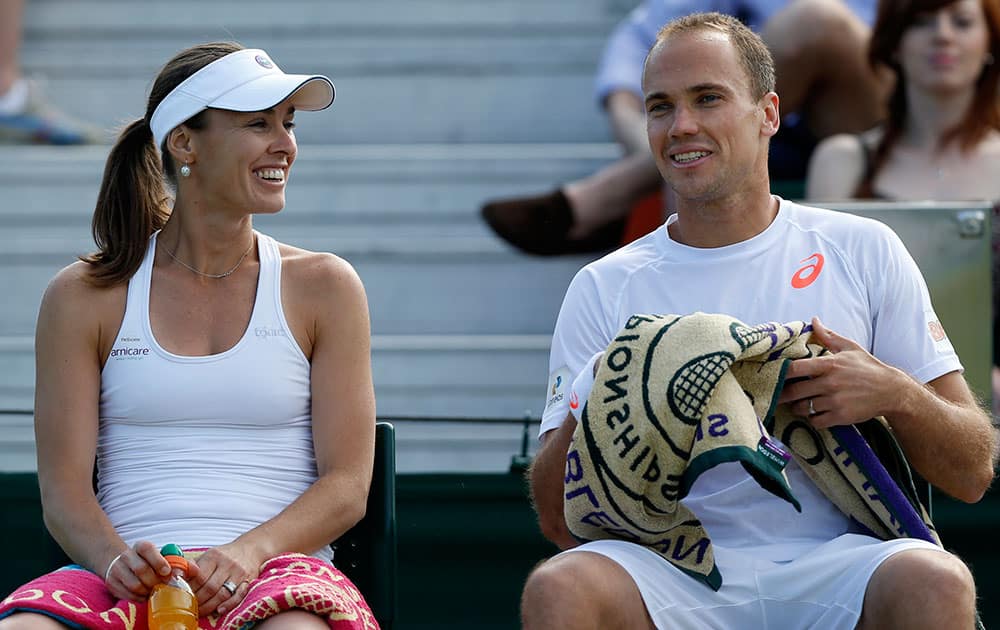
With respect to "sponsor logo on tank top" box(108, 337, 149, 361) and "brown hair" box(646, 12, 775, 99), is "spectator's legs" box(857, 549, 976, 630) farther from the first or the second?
A: "sponsor logo on tank top" box(108, 337, 149, 361)

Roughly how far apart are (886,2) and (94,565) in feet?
8.02

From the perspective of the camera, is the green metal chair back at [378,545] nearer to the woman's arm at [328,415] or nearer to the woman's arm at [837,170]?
the woman's arm at [328,415]

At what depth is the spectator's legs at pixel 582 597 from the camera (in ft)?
6.95

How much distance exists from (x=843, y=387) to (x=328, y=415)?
861mm

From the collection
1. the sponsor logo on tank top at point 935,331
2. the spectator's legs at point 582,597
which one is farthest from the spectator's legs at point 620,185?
the spectator's legs at point 582,597

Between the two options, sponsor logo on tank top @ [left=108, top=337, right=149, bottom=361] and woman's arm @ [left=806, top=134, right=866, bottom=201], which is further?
woman's arm @ [left=806, top=134, right=866, bottom=201]

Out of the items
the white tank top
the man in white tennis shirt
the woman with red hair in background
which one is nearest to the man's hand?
the man in white tennis shirt

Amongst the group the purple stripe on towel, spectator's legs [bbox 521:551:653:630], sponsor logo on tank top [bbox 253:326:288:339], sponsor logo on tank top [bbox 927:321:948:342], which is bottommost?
spectator's legs [bbox 521:551:653:630]

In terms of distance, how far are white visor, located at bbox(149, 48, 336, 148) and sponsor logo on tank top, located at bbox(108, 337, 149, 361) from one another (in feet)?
1.23

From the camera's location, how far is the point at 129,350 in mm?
2543

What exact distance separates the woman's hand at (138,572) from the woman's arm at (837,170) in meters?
1.99

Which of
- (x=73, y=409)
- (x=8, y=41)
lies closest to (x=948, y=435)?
(x=73, y=409)

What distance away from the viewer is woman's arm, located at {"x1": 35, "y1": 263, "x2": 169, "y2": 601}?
244 centimetres

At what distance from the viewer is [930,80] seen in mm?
3707
